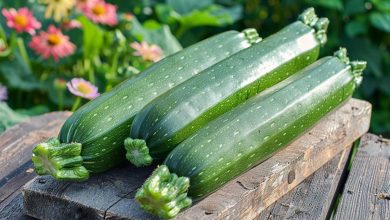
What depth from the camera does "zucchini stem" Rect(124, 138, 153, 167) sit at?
77.5 inches

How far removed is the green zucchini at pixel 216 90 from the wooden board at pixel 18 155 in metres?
0.40

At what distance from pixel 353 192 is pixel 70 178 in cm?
87

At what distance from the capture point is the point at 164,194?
1.77 meters

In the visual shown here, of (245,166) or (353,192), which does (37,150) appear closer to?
(245,166)

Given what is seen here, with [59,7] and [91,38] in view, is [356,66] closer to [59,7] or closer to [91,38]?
[91,38]

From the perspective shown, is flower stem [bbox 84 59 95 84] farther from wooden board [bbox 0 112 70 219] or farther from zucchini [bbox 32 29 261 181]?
zucchini [bbox 32 29 261 181]

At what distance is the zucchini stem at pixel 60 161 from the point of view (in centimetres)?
194

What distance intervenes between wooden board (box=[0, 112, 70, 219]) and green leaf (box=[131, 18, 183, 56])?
803 mm

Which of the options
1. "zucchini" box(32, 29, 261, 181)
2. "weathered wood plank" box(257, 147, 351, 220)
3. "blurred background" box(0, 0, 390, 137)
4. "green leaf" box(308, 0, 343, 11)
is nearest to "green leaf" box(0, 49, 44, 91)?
"blurred background" box(0, 0, 390, 137)

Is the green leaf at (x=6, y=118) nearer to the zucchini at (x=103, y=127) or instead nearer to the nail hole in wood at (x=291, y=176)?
the zucchini at (x=103, y=127)

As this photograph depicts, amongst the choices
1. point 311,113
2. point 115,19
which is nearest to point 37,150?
point 311,113

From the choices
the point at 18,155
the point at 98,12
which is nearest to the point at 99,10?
the point at 98,12

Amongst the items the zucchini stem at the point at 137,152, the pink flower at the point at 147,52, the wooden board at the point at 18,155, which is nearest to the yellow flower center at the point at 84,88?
the wooden board at the point at 18,155

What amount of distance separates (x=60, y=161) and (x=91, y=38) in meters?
1.59
